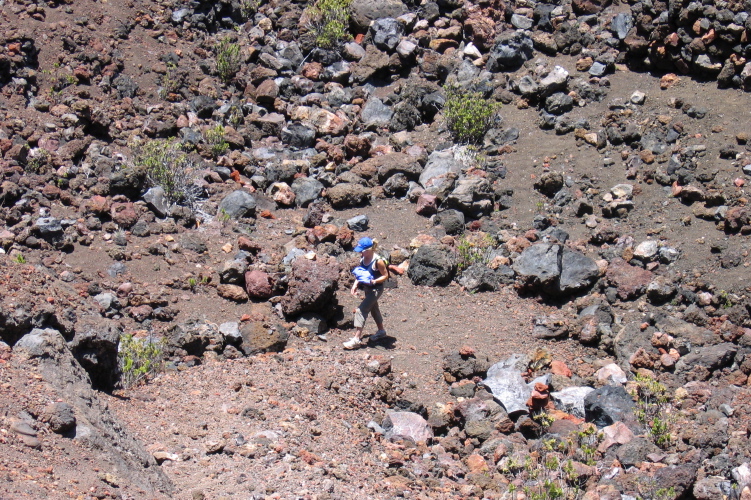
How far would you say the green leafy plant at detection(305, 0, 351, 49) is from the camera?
12750 mm

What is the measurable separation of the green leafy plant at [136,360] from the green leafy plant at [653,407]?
4.34 m

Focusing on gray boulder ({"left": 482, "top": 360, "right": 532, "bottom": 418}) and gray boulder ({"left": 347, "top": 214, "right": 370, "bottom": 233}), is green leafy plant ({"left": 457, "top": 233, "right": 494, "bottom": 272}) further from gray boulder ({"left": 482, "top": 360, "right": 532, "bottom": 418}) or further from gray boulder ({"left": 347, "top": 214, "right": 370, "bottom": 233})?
gray boulder ({"left": 482, "top": 360, "right": 532, "bottom": 418})

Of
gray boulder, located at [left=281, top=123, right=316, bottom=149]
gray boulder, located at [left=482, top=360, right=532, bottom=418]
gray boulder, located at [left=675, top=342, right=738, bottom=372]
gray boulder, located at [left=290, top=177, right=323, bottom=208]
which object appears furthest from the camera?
gray boulder, located at [left=281, top=123, right=316, bottom=149]

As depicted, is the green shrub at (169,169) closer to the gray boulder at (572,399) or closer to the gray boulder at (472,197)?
the gray boulder at (472,197)

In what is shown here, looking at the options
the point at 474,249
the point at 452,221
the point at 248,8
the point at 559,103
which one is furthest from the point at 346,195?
the point at 248,8

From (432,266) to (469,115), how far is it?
114 inches

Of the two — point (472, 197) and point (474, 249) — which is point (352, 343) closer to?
point (474, 249)

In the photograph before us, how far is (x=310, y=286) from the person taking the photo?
768cm

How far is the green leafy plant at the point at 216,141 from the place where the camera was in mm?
10500

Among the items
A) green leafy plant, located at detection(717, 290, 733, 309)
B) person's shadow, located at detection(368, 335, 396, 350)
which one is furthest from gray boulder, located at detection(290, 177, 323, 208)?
green leafy plant, located at detection(717, 290, 733, 309)

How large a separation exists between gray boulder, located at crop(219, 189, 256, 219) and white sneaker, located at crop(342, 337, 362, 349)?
113 inches

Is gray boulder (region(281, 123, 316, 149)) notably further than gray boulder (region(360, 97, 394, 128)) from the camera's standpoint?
No

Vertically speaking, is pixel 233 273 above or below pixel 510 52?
below

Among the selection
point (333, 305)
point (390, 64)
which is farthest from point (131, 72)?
point (333, 305)
